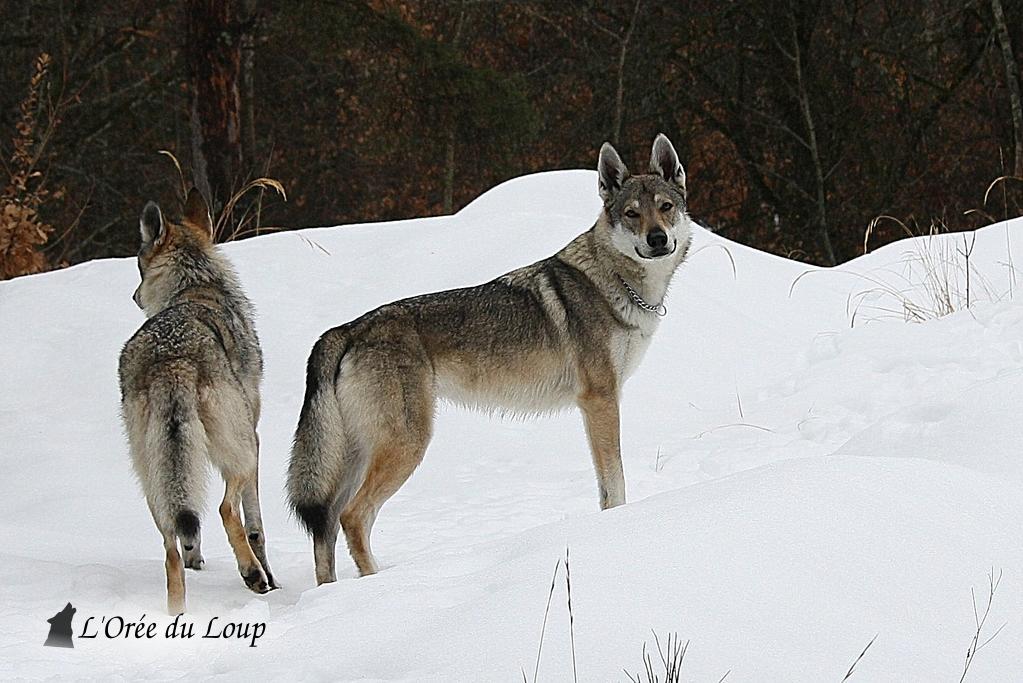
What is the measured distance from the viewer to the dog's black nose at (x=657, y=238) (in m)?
4.84

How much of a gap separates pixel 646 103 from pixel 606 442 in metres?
11.3

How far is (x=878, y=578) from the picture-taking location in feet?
8.23

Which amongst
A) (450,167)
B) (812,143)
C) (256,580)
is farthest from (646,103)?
(256,580)

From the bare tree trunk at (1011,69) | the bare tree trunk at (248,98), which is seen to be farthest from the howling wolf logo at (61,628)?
the bare tree trunk at (1011,69)

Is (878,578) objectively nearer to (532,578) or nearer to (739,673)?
(739,673)

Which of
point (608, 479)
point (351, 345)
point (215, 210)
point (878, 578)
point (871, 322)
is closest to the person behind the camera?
point (878, 578)

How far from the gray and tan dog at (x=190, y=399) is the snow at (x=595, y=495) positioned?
296 mm

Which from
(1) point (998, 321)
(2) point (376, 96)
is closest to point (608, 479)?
(1) point (998, 321)

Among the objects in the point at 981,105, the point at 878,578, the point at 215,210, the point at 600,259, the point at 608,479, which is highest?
the point at 981,105

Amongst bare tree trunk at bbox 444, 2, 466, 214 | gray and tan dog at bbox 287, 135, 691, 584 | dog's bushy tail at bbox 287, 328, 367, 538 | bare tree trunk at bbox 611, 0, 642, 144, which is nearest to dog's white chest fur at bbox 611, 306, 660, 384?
gray and tan dog at bbox 287, 135, 691, 584

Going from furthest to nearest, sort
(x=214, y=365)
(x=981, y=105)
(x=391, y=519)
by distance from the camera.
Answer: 1. (x=981, y=105)
2. (x=391, y=519)
3. (x=214, y=365)

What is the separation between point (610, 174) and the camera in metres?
5.13

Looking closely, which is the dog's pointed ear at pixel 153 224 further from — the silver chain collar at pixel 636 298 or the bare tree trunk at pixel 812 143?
the bare tree trunk at pixel 812 143

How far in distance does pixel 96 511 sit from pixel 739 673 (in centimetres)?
408
